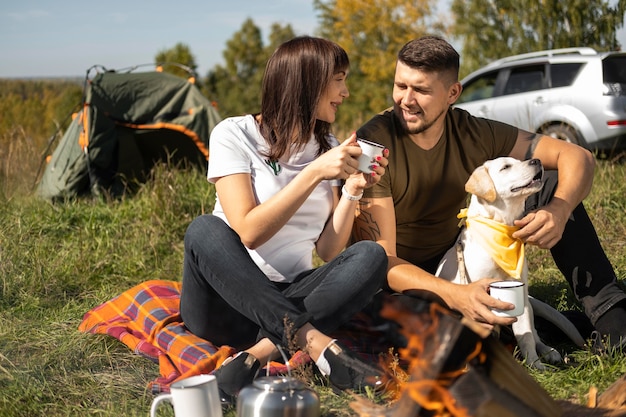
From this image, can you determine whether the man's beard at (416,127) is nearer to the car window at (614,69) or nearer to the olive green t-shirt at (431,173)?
the olive green t-shirt at (431,173)

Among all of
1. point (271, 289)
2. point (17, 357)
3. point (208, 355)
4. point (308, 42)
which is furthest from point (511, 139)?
point (17, 357)

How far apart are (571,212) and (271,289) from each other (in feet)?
4.75

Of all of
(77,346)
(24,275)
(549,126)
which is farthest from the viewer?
(549,126)

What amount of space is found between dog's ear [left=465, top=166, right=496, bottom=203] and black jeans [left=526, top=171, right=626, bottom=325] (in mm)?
383

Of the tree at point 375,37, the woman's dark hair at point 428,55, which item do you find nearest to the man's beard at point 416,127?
the woman's dark hair at point 428,55

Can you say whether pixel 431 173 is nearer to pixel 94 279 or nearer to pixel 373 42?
pixel 94 279

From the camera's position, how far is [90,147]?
727 cm

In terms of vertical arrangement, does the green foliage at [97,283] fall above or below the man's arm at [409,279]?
below

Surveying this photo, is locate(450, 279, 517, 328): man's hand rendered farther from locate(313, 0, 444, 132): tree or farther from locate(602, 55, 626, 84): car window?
locate(313, 0, 444, 132): tree

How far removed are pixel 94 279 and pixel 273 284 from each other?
2.48 meters

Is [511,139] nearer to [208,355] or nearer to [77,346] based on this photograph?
[208,355]

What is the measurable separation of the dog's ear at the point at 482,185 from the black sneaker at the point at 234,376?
48.3 inches

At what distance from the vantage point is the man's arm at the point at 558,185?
10.4ft

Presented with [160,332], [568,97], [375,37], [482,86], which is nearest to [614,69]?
[568,97]
